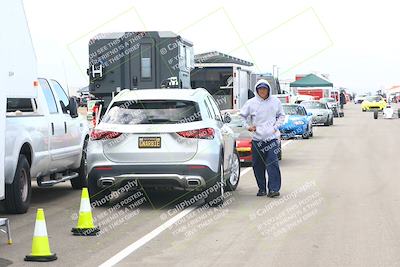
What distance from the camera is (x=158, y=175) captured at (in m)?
10.1

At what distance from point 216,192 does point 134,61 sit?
36.2 ft

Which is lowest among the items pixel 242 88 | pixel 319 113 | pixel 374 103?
pixel 374 103

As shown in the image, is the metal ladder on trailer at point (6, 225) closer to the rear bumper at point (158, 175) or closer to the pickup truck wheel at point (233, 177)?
the rear bumper at point (158, 175)

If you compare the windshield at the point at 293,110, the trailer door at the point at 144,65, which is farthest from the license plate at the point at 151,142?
the windshield at the point at 293,110

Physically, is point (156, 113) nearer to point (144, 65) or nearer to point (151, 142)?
point (151, 142)

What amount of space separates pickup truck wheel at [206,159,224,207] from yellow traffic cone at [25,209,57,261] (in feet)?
12.0

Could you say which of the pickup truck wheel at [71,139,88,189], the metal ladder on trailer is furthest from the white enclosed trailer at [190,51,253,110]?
the metal ladder on trailer

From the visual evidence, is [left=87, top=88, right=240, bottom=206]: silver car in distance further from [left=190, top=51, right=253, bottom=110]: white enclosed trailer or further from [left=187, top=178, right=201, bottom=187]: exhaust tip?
[left=190, top=51, right=253, bottom=110]: white enclosed trailer

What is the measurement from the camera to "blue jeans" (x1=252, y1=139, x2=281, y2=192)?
11.5m

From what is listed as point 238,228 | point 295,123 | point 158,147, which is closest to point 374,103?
A: point 295,123

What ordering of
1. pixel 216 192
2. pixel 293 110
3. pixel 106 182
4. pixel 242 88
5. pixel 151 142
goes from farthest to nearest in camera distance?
pixel 293 110 → pixel 242 88 → pixel 216 192 → pixel 106 182 → pixel 151 142

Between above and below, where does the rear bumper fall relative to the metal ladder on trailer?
above

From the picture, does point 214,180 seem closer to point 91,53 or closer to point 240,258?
point 240,258

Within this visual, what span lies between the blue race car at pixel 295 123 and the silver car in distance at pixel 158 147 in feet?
57.6
